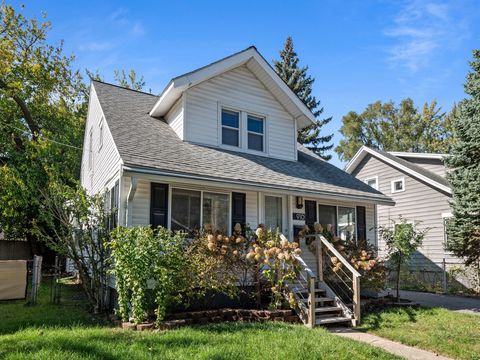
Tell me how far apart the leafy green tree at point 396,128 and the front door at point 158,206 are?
2825 centimetres

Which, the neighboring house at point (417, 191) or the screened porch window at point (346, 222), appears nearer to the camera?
the screened porch window at point (346, 222)

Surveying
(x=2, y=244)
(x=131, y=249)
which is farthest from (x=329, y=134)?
(x=131, y=249)

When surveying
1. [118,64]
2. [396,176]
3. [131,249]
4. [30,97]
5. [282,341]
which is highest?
[118,64]

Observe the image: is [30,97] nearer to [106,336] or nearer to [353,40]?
[353,40]

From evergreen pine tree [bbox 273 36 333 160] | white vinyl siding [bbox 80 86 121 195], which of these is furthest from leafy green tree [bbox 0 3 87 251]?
evergreen pine tree [bbox 273 36 333 160]

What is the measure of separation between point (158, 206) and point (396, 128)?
31630mm

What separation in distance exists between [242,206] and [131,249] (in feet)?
12.1

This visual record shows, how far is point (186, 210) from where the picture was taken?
30.8 feet

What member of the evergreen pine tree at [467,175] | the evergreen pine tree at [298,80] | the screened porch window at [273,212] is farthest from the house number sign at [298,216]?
the evergreen pine tree at [298,80]

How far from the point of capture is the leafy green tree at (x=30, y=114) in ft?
53.6

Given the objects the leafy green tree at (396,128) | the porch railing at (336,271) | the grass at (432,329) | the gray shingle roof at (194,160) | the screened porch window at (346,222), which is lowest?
the grass at (432,329)

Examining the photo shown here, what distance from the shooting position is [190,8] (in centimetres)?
1020

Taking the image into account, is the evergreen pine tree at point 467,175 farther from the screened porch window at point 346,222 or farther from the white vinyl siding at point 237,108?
the white vinyl siding at point 237,108

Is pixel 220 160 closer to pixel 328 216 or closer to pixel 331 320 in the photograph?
pixel 328 216
